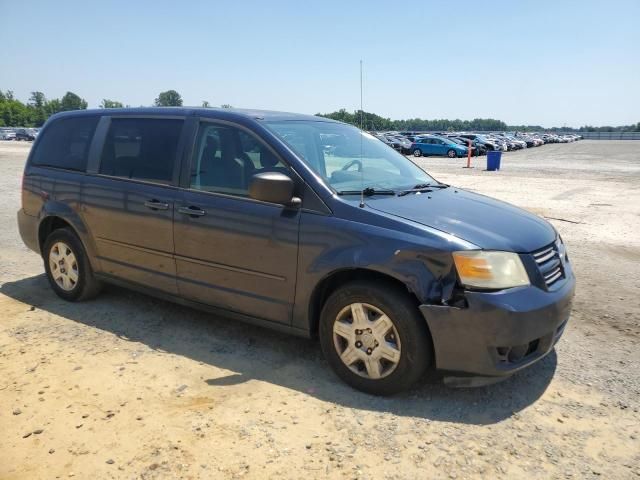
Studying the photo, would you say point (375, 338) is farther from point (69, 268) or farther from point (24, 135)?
point (24, 135)

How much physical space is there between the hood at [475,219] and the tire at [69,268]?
116 inches

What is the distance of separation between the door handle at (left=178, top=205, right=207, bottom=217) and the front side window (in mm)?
162

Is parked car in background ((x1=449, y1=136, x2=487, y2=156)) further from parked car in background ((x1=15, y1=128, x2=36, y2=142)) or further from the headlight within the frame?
parked car in background ((x1=15, y1=128, x2=36, y2=142))

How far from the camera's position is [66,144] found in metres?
4.89

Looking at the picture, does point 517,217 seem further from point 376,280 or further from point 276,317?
point 276,317

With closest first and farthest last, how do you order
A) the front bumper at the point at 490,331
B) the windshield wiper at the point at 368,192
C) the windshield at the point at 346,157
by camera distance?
the front bumper at the point at 490,331 → the windshield wiper at the point at 368,192 → the windshield at the point at 346,157

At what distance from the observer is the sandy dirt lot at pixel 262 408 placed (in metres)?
2.58

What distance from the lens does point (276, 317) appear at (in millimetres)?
3555

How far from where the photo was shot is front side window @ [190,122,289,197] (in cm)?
363

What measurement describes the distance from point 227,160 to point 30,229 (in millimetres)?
2663

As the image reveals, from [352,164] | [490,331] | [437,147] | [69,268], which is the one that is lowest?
[69,268]

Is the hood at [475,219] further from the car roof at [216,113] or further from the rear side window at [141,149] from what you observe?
the rear side window at [141,149]

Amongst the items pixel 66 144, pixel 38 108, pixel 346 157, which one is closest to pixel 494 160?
pixel 346 157

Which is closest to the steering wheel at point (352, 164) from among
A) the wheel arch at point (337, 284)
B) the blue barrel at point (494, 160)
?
the wheel arch at point (337, 284)
